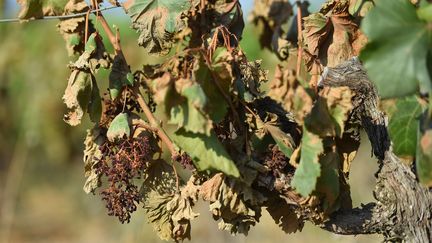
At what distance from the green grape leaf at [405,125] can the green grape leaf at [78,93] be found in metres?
0.78

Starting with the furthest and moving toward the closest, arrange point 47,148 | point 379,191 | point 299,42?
point 47,148 < point 379,191 < point 299,42

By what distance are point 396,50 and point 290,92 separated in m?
0.29

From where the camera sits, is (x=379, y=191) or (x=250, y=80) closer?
(x=250, y=80)

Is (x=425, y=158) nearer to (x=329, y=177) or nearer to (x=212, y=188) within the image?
(x=329, y=177)

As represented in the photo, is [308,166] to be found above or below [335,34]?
below

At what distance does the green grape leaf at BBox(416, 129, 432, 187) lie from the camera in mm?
1436

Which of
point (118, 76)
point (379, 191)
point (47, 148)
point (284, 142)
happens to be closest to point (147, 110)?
point (118, 76)

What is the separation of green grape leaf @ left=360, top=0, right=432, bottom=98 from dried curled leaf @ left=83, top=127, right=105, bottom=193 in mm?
886

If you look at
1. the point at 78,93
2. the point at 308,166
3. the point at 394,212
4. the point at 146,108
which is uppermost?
the point at 78,93

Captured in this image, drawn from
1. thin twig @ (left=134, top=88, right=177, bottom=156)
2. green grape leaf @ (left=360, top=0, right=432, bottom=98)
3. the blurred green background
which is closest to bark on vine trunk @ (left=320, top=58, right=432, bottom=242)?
thin twig @ (left=134, top=88, right=177, bottom=156)

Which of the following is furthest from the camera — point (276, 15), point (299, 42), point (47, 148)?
point (47, 148)

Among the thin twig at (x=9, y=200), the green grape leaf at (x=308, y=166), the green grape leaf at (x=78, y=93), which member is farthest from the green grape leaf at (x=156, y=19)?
the thin twig at (x=9, y=200)

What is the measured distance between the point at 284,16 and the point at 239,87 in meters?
Result: 0.25

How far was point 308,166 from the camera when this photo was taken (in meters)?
1.61
